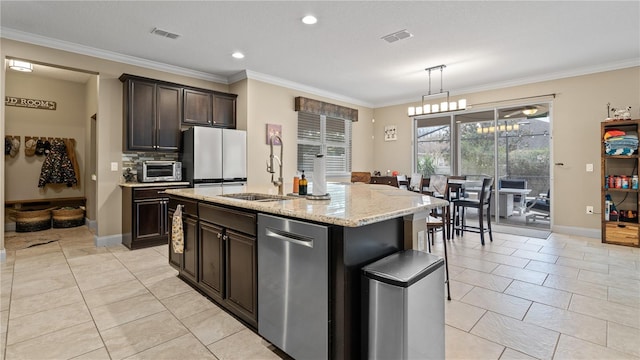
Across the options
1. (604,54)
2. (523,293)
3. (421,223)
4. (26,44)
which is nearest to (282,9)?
(421,223)

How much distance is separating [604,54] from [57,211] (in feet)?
29.9

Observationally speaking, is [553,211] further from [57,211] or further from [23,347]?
[57,211]

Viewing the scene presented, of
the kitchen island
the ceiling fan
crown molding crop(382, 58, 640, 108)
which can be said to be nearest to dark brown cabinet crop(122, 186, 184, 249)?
the kitchen island

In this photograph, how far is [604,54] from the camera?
4.37 metres

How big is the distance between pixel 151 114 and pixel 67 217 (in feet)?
9.19

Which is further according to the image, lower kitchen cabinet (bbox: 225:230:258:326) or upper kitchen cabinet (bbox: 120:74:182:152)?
Answer: upper kitchen cabinet (bbox: 120:74:182:152)

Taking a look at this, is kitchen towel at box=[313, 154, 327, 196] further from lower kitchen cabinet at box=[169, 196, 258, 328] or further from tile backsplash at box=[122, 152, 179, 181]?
tile backsplash at box=[122, 152, 179, 181]

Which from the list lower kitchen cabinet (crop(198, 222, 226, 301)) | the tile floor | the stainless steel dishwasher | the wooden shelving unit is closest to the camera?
the stainless steel dishwasher

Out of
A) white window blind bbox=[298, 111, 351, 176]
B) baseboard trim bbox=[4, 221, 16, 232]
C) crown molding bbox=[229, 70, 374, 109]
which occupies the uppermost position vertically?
crown molding bbox=[229, 70, 374, 109]

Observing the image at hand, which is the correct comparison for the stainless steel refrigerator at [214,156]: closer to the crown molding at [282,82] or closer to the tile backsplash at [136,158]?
the tile backsplash at [136,158]

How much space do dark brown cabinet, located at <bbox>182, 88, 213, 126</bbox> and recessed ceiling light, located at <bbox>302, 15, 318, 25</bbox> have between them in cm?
242

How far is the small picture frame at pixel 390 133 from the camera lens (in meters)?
7.56

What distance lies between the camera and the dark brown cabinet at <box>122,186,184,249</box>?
412 cm

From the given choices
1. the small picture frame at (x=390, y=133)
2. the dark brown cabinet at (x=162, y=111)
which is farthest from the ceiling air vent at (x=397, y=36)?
the small picture frame at (x=390, y=133)
